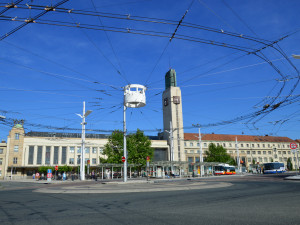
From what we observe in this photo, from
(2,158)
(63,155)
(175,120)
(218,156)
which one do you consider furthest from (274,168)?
(2,158)

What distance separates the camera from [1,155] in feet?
211

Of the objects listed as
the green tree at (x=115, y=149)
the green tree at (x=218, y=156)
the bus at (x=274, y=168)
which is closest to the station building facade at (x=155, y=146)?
the bus at (x=274, y=168)

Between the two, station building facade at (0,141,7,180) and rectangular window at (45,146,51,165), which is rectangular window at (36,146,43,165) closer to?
rectangular window at (45,146,51,165)

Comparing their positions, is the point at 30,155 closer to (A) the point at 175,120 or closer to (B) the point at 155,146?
(B) the point at 155,146

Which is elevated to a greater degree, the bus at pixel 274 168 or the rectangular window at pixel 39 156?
the rectangular window at pixel 39 156

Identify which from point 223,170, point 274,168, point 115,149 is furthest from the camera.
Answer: point 274,168

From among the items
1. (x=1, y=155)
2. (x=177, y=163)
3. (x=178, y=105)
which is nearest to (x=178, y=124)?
(x=178, y=105)

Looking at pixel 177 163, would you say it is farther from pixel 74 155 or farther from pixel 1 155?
pixel 1 155

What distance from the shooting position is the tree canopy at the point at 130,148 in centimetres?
5447

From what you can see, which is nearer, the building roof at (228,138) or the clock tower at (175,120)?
the clock tower at (175,120)

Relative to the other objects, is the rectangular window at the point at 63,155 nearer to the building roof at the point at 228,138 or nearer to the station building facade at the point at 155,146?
the station building facade at the point at 155,146

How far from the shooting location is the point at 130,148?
56219mm

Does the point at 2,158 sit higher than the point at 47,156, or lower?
lower

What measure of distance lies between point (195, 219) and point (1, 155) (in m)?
69.7
